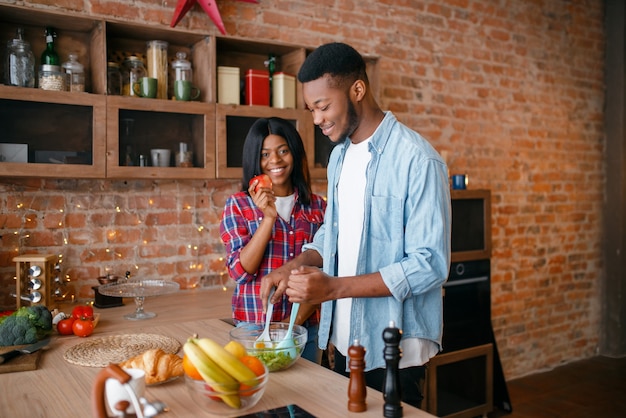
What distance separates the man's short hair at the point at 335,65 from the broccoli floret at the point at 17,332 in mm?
1223

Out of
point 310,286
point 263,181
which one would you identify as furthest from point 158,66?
point 310,286

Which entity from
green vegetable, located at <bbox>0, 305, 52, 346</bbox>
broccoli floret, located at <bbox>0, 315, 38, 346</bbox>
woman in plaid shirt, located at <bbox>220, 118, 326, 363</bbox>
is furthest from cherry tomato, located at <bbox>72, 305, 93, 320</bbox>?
woman in plaid shirt, located at <bbox>220, 118, 326, 363</bbox>

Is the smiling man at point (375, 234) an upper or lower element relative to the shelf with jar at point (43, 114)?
lower

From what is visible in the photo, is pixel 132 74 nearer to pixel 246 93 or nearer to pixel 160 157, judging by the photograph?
pixel 160 157

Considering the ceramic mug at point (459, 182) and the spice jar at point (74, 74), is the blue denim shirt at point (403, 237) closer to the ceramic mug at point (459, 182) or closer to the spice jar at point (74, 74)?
the spice jar at point (74, 74)

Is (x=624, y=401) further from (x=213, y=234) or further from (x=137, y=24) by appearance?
(x=137, y=24)

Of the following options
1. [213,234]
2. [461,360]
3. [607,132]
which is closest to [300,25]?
[213,234]

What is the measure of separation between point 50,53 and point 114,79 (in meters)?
0.30

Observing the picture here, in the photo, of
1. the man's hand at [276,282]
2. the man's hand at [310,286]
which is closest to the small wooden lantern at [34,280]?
the man's hand at [276,282]

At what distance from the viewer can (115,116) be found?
2.72 m

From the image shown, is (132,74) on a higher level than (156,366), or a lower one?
higher

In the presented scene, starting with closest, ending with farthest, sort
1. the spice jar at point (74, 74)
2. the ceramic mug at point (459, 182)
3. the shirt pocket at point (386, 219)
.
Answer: the shirt pocket at point (386, 219) → the spice jar at point (74, 74) → the ceramic mug at point (459, 182)

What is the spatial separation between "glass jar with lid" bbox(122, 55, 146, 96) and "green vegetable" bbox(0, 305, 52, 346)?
49.1 inches

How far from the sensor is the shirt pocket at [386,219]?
1.79 metres
